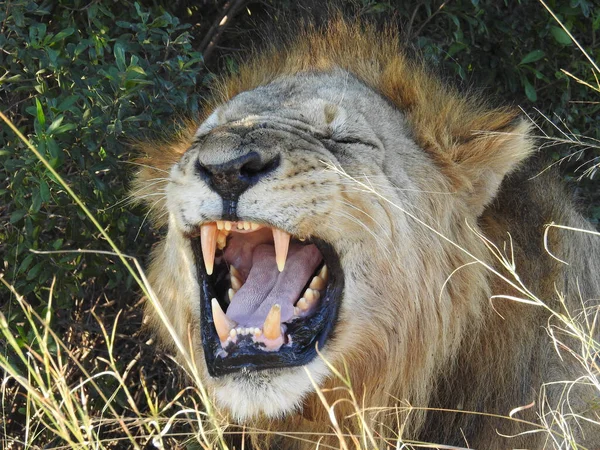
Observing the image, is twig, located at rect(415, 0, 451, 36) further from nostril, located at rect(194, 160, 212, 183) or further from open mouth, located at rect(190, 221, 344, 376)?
nostril, located at rect(194, 160, 212, 183)

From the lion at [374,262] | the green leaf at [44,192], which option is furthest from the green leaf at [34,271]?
the lion at [374,262]

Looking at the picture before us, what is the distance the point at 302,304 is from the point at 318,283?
93 mm

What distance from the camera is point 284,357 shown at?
2832mm

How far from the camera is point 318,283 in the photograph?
3.03 m

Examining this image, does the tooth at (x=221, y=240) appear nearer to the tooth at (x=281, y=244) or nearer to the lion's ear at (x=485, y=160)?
the tooth at (x=281, y=244)

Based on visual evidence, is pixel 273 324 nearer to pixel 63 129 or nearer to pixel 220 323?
pixel 220 323

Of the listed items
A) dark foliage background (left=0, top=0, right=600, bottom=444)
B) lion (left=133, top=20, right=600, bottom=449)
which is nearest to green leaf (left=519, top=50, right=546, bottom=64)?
dark foliage background (left=0, top=0, right=600, bottom=444)

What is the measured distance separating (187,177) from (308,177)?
39 centimetres

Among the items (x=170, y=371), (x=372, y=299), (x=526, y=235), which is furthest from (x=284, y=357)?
(x=170, y=371)

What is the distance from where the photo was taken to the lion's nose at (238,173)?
270 centimetres

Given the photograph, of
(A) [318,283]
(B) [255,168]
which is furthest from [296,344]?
(B) [255,168]

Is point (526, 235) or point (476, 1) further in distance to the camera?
point (476, 1)

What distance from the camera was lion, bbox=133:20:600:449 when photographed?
111 inches

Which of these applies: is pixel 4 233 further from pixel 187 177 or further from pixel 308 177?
pixel 308 177
